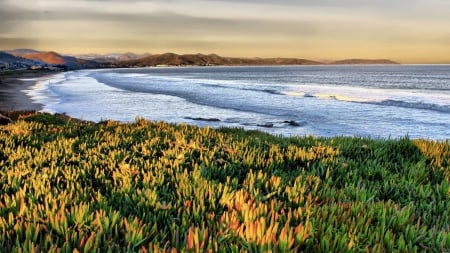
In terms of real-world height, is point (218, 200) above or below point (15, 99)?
above

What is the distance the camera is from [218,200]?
11.5 feet

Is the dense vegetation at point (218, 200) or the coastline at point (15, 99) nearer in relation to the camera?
the dense vegetation at point (218, 200)

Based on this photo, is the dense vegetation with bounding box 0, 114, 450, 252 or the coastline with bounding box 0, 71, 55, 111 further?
the coastline with bounding box 0, 71, 55, 111

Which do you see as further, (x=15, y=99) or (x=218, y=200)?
(x=15, y=99)

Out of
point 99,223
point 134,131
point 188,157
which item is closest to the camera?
point 99,223

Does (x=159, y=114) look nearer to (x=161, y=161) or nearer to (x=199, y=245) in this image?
(x=161, y=161)

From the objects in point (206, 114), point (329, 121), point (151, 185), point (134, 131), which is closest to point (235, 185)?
point (151, 185)

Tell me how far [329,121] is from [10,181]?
26945mm

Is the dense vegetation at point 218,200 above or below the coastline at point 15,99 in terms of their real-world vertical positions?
above

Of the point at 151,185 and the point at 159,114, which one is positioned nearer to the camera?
the point at 151,185

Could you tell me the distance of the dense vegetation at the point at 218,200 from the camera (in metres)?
2.58

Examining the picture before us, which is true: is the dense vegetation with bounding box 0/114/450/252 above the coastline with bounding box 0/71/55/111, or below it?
above

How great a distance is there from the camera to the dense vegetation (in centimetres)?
258

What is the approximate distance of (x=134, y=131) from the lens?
26.2 feet
